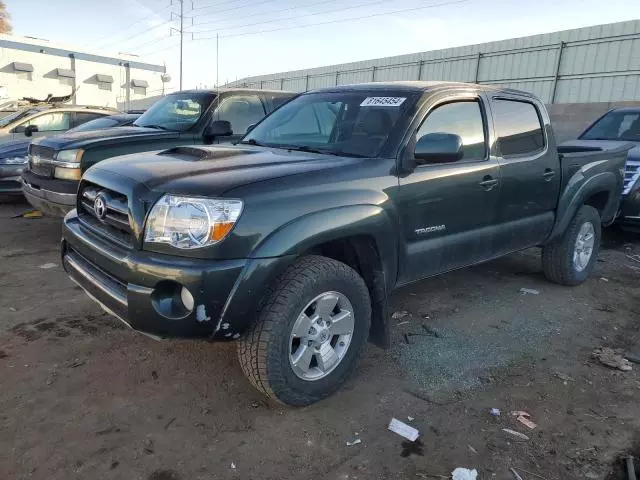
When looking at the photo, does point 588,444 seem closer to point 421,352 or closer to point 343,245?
point 421,352

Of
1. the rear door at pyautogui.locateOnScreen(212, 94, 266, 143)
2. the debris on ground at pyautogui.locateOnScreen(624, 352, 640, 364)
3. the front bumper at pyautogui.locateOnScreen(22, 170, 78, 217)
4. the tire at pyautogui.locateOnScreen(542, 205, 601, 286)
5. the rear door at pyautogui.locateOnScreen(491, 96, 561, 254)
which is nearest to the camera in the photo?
the debris on ground at pyautogui.locateOnScreen(624, 352, 640, 364)

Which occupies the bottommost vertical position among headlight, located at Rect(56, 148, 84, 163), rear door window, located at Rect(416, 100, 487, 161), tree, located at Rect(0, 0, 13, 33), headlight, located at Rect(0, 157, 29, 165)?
headlight, located at Rect(0, 157, 29, 165)

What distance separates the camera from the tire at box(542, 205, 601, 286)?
4.97 metres

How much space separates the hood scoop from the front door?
113cm

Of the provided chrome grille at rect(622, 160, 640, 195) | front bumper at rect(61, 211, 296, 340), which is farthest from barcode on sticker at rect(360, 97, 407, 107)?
chrome grille at rect(622, 160, 640, 195)

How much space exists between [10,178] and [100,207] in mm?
5849

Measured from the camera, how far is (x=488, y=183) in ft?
12.5

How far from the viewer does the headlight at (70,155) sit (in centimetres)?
545

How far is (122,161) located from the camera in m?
3.17

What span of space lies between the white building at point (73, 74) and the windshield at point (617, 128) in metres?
31.9

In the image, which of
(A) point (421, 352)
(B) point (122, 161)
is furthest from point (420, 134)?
(B) point (122, 161)

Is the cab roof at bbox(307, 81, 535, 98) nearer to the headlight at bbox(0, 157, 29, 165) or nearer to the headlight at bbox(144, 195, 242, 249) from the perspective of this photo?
the headlight at bbox(144, 195, 242, 249)

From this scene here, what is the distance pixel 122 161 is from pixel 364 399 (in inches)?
82.8

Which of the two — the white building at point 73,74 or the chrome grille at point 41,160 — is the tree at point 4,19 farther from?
the chrome grille at point 41,160
